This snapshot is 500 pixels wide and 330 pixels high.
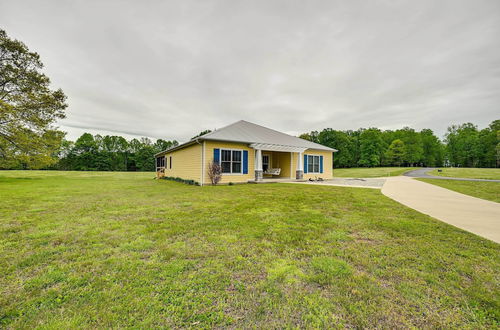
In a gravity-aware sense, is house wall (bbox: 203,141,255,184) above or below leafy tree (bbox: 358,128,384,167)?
below

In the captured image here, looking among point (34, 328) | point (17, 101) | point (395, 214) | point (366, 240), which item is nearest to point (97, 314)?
point (34, 328)

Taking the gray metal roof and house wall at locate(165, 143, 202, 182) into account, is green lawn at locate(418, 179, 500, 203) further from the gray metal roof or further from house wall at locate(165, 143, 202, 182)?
house wall at locate(165, 143, 202, 182)

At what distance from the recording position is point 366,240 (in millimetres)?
2930

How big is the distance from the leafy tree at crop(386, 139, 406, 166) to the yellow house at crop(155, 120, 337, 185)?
41.7 m

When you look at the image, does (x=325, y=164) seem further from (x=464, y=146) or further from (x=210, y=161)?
(x=464, y=146)

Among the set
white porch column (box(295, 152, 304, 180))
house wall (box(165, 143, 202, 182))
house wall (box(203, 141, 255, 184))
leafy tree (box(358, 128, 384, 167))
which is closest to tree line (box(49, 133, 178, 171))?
house wall (box(165, 143, 202, 182))

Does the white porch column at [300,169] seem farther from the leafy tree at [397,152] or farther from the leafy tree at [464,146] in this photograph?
the leafy tree at [464,146]

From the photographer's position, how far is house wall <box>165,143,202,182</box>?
1143 centimetres

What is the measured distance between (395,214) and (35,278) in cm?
621

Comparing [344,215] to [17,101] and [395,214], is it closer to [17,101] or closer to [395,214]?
[395,214]

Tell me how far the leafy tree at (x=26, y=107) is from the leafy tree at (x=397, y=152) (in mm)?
60154

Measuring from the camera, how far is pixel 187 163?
13.0m

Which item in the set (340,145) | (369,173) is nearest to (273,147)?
(369,173)

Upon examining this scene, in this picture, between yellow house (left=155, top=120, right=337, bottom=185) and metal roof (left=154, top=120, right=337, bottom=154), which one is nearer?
yellow house (left=155, top=120, right=337, bottom=185)
